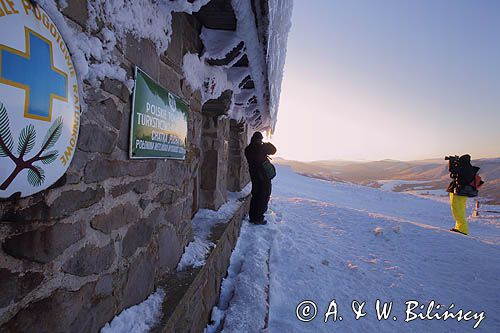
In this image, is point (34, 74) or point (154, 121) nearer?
point (34, 74)

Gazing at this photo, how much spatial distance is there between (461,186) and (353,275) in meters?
4.09

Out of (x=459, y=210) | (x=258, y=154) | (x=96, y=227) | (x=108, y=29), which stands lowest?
(x=459, y=210)

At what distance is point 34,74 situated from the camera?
77 centimetres

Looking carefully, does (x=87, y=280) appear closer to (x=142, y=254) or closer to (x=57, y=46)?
(x=142, y=254)

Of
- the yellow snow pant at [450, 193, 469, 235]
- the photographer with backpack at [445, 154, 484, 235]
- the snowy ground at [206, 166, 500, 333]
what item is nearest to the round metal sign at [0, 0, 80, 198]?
the snowy ground at [206, 166, 500, 333]

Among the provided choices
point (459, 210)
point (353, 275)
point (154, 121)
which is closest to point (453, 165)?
point (459, 210)

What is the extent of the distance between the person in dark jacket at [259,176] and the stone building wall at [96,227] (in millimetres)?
3104

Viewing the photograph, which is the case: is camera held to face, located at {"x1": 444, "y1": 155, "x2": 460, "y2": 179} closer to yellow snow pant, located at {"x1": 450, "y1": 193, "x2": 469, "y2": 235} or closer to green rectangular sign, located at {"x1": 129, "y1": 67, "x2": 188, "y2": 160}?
yellow snow pant, located at {"x1": 450, "y1": 193, "x2": 469, "y2": 235}

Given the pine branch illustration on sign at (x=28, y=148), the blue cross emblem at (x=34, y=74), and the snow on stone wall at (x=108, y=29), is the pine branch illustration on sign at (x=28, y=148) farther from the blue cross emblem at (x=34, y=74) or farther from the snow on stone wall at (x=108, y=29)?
the snow on stone wall at (x=108, y=29)

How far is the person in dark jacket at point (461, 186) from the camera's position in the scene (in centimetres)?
591

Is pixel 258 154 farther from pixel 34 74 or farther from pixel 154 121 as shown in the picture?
pixel 34 74

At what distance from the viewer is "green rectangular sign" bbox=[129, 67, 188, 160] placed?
1453 mm

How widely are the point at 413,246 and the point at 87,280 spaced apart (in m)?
5.49

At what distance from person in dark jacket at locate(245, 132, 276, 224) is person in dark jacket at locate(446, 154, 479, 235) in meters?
4.17
